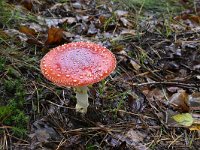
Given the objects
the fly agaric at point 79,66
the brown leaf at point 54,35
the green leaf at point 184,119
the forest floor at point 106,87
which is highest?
the fly agaric at point 79,66

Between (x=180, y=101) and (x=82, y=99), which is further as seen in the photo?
(x=180, y=101)

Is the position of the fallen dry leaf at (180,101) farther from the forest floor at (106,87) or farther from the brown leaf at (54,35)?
the brown leaf at (54,35)

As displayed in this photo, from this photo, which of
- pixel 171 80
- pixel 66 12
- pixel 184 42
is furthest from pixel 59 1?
pixel 171 80

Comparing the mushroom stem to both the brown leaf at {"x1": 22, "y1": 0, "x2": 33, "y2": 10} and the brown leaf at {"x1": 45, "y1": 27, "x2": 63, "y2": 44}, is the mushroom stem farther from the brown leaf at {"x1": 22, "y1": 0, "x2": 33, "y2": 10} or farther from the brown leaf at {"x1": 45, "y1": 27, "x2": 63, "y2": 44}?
the brown leaf at {"x1": 22, "y1": 0, "x2": 33, "y2": 10}

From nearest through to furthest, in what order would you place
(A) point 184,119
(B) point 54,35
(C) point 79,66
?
(C) point 79,66 → (A) point 184,119 → (B) point 54,35

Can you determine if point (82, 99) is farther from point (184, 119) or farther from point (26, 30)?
point (26, 30)

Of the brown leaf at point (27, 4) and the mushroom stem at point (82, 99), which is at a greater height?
the brown leaf at point (27, 4)

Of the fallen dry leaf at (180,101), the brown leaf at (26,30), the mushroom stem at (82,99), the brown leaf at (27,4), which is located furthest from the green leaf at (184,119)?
the brown leaf at (27,4)

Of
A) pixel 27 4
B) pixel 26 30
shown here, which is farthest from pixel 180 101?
pixel 27 4
